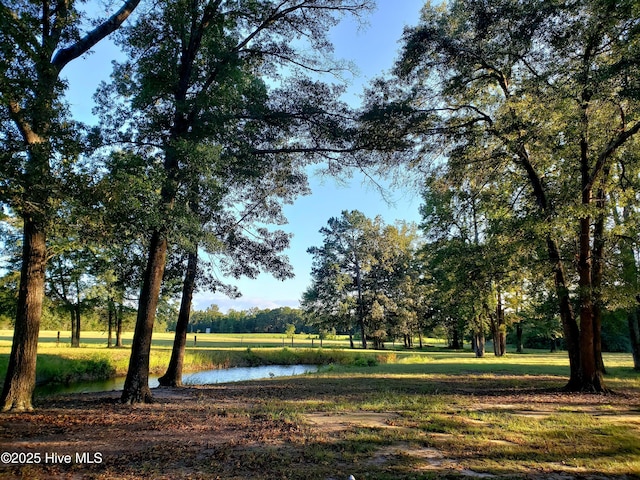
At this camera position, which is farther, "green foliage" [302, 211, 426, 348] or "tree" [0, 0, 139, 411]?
"green foliage" [302, 211, 426, 348]

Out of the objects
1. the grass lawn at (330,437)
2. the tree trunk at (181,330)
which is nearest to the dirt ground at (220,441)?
the grass lawn at (330,437)

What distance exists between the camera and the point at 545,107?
943 cm

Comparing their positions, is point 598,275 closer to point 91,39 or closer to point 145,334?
point 145,334

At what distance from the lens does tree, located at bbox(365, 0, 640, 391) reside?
347 inches

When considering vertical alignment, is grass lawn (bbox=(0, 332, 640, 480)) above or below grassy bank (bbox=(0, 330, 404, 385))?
above

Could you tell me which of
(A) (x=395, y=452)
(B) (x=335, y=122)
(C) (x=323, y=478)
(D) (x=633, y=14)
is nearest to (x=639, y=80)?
(D) (x=633, y=14)

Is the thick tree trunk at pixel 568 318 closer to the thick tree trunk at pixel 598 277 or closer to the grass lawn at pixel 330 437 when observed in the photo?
the thick tree trunk at pixel 598 277

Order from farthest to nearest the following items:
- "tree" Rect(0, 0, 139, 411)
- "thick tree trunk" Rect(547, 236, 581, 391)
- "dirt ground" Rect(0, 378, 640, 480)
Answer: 1. "thick tree trunk" Rect(547, 236, 581, 391)
2. "tree" Rect(0, 0, 139, 411)
3. "dirt ground" Rect(0, 378, 640, 480)

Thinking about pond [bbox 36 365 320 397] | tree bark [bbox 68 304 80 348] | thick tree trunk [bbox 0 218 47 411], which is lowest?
pond [bbox 36 365 320 397]

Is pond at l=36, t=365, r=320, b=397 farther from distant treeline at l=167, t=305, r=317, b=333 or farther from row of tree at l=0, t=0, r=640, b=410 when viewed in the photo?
distant treeline at l=167, t=305, r=317, b=333

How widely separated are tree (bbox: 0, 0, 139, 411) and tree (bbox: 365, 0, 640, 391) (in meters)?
6.64

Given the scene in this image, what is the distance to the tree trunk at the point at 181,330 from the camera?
12.5 m

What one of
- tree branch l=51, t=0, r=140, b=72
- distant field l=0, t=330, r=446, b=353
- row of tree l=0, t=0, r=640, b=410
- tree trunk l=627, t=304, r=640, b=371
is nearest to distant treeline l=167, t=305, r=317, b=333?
distant field l=0, t=330, r=446, b=353

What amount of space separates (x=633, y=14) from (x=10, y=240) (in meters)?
27.9
